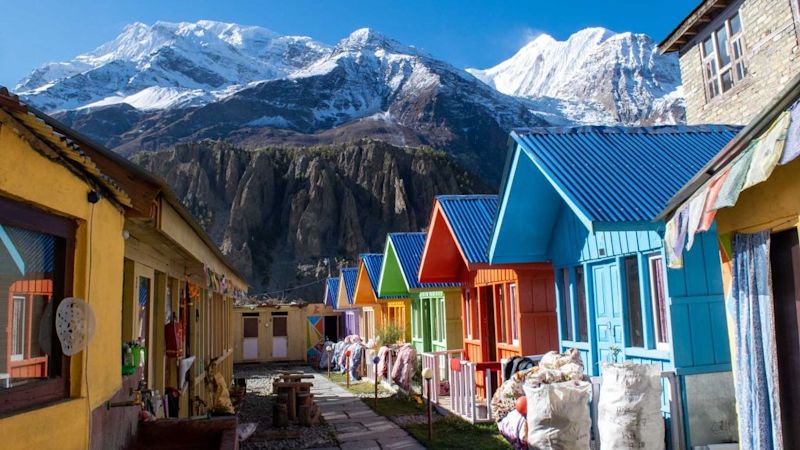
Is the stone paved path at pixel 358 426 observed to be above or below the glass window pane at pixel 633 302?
below

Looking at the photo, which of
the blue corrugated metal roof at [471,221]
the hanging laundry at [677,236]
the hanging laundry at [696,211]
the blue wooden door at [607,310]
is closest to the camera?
the hanging laundry at [696,211]

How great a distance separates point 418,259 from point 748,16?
9858mm

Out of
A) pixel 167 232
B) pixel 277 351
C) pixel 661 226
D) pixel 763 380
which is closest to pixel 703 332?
pixel 661 226

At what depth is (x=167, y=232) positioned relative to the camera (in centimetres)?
545

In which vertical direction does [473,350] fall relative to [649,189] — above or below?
below

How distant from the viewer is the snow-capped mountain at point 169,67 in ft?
410

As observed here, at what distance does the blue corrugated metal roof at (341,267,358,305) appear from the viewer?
27.9 m

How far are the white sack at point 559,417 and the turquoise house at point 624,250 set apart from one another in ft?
2.87

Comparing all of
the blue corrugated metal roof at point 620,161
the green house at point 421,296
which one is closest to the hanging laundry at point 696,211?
the blue corrugated metal roof at point 620,161

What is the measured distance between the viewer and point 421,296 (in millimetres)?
18125

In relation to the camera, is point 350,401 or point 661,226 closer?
point 661,226

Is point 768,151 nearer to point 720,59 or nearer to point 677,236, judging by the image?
Result: point 677,236

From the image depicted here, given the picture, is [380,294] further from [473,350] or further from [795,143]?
[795,143]

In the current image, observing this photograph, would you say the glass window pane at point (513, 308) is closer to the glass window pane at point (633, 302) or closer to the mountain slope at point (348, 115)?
the glass window pane at point (633, 302)
